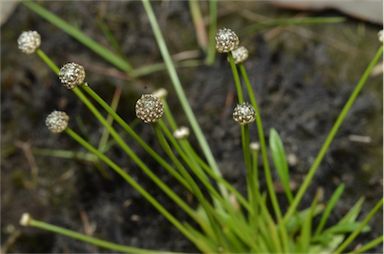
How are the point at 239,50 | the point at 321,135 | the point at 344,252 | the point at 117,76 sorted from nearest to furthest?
the point at 239,50 < the point at 344,252 < the point at 321,135 < the point at 117,76

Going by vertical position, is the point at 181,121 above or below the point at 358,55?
below

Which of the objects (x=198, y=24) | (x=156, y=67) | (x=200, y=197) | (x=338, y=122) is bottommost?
(x=200, y=197)

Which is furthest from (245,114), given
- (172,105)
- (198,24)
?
(198,24)

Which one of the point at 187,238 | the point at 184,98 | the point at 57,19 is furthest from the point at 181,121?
the point at 57,19

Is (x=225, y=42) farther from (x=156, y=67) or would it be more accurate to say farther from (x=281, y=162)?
(x=156, y=67)

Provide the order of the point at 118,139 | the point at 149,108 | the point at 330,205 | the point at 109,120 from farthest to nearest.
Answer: the point at 109,120 → the point at 330,205 → the point at 118,139 → the point at 149,108

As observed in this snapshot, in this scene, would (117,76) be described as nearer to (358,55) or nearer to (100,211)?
(100,211)

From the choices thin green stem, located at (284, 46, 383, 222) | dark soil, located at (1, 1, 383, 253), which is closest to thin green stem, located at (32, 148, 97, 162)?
dark soil, located at (1, 1, 383, 253)

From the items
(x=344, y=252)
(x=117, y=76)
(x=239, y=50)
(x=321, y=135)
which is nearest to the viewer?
(x=239, y=50)

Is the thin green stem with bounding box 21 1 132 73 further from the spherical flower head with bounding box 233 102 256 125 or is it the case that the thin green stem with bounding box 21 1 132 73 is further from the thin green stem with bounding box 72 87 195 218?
the spherical flower head with bounding box 233 102 256 125
